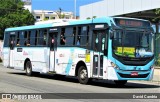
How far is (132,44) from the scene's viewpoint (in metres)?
18.0

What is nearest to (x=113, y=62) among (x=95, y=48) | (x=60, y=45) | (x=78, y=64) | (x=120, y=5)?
(x=95, y=48)

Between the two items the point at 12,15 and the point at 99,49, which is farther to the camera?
the point at 12,15

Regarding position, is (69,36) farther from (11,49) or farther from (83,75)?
(11,49)

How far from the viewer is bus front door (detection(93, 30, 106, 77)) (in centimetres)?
1834

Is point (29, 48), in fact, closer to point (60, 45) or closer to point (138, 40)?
point (60, 45)

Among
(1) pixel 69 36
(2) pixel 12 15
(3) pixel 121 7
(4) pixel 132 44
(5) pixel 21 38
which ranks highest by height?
(2) pixel 12 15

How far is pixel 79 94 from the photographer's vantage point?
1498cm

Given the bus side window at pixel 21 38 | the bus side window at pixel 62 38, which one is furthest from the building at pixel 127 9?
the bus side window at pixel 21 38

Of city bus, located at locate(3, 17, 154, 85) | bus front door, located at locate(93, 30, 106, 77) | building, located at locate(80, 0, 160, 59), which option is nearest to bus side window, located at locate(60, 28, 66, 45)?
city bus, located at locate(3, 17, 154, 85)

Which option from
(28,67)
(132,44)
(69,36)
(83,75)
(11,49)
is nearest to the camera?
(132,44)

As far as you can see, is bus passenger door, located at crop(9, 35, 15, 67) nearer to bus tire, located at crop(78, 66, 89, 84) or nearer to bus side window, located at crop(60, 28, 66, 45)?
bus side window, located at crop(60, 28, 66, 45)

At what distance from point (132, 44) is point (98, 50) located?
164cm

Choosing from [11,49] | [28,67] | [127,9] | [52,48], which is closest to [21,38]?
[11,49]

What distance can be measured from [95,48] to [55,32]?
433 cm
